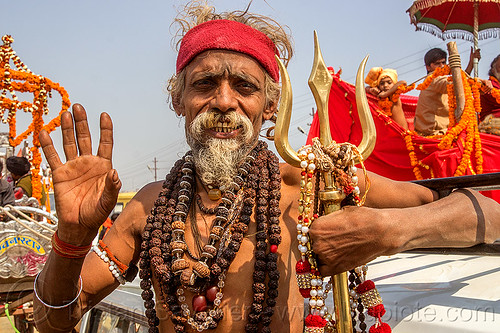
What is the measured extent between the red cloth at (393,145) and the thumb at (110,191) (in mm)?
3340

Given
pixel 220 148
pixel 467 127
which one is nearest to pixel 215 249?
pixel 220 148

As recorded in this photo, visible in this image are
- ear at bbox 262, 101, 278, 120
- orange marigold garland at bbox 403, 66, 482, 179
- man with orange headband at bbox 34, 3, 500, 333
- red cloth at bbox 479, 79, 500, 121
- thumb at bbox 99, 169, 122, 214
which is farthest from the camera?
red cloth at bbox 479, 79, 500, 121

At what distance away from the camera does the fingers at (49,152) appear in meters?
1.52

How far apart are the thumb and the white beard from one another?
1.55 feet

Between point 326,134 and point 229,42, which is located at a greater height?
point 229,42

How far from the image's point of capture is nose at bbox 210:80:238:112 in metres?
1.78

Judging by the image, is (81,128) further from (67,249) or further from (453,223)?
(453,223)

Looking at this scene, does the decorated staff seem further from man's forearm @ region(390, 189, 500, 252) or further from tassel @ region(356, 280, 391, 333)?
man's forearm @ region(390, 189, 500, 252)

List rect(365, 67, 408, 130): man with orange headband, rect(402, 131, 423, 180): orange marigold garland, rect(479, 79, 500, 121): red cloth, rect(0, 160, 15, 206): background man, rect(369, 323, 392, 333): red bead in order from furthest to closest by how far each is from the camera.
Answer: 1. rect(0, 160, 15, 206): background man
2. rect(365, 67, 408, 130): man with orange headband
3. rect(479, 79, 500, 121): red cloth
4. rect(402, 131, 423, 180): orange marigold garland
5. rect(369, 323, 392, 333): red bead

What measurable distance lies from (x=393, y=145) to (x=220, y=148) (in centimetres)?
373

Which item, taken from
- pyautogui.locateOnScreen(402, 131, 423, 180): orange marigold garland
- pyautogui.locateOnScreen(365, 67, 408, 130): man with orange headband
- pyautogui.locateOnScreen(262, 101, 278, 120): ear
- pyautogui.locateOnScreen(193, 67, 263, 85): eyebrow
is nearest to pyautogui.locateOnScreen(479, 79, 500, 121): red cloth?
pyautogui.locateOnScreen(365, 67, 408, 130): man with orange headband

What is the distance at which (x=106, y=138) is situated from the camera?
1.58 m

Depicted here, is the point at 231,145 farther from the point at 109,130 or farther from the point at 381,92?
the point at 381,92

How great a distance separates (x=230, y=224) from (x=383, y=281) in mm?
750
